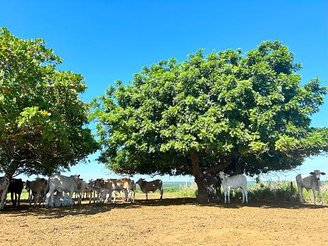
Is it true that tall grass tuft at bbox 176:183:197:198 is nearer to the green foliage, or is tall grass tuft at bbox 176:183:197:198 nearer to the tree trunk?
the tree trunk

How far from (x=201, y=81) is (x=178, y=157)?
4.62 m

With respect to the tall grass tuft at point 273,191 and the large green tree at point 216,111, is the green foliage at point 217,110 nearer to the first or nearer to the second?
the large green tree at point 216,111

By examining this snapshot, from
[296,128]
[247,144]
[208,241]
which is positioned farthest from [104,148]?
[208,241]

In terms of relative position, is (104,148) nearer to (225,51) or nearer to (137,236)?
(225,51)

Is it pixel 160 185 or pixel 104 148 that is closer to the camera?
pixel 104 148

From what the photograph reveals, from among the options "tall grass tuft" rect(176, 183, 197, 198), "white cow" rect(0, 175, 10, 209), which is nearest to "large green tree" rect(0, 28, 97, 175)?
"white cow" rect(0, 175, 10, 209)

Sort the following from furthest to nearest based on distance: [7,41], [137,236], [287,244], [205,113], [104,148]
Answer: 1. [104,148]
2. [205,113]
3. [7,41]
4. [137,236]
5. [287,244]

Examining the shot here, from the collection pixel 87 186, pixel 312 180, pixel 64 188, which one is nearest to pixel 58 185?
pixel 64 188

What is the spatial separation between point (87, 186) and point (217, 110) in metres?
9.82

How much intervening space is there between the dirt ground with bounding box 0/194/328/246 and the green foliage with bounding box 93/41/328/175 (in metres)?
3.38

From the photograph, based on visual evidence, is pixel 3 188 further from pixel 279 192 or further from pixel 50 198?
pixel 279 192

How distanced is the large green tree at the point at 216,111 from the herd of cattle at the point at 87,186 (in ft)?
4.62

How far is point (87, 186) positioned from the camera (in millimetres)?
21188

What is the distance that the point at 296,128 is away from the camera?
16.3 m
